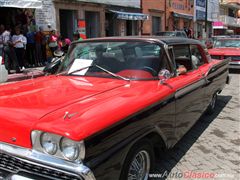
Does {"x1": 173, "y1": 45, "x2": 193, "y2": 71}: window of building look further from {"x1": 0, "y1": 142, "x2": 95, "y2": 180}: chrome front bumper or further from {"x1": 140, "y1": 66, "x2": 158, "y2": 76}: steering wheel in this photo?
{"x1": 0, "y1": 142, "x2": 95, "y2": 180}: chrome front bumper

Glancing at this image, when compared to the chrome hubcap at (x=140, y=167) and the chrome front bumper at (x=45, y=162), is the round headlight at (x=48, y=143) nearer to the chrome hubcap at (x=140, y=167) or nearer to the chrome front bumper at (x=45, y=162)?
the chrome front bumper at (x=45, y=162)

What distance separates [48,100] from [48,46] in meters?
12.6

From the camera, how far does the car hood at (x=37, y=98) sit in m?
2.48

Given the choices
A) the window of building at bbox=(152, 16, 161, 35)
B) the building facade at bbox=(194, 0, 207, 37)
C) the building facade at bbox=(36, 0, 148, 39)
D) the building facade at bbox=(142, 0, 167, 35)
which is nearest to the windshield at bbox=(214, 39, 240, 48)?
the building facade at bbox=(36, 0, 148, 39)

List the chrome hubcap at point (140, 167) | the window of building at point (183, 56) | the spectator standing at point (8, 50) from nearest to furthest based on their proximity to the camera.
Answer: the chrome hubcap at point (140, 167) → the window of building at point (183, 56) → the spectator standing at point (8, 50)

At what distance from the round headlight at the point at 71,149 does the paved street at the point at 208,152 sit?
5.40ft

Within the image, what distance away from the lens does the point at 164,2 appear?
95.1 feet

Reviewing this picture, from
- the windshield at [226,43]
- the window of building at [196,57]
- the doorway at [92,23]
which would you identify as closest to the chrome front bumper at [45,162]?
the window of building at [196,57]

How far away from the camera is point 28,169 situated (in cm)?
246

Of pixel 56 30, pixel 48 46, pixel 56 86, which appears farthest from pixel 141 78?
pixel 56 30

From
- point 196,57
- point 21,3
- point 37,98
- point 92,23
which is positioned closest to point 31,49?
point 21,3

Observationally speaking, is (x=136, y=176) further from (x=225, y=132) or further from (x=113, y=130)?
(x=225, y=132)

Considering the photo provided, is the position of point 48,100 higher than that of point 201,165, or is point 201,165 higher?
point 48,100

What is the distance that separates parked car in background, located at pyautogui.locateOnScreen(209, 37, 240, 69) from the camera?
1271 centimetres
